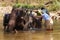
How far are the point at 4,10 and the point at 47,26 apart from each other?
3.45 meters

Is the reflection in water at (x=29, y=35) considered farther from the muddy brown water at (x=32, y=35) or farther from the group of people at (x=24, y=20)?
the group of people at (x=24, y=20)

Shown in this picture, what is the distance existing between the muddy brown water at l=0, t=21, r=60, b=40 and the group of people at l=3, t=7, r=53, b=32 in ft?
0.81

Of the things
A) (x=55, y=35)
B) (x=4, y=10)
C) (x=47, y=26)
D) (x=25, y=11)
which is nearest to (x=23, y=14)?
(x=25, y=11)

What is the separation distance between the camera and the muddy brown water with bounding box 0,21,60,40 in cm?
807

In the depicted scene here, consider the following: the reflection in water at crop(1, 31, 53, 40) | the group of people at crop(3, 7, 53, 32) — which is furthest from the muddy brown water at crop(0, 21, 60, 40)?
the group of people at crop(3, 7, 53, 32)

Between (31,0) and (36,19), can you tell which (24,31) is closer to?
(36,19)

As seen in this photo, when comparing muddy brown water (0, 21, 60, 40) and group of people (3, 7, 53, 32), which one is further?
group of people (3, 7, 53, 32)

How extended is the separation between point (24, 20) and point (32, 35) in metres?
0.96

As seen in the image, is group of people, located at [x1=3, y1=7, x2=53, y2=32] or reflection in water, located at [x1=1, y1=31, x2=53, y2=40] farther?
group of people, located at [x1=3, y1=7, x2=53, y2=32]

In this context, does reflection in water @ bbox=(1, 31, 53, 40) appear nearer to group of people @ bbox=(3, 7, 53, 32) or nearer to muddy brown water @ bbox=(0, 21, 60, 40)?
muddy brown water @ bbox=(0, 21, 60, 40)

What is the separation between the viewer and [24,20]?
371 inches

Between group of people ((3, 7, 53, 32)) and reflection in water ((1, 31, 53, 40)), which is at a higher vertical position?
group of people ((3, 7, 53, 32))

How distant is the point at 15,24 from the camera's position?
30.4 feet

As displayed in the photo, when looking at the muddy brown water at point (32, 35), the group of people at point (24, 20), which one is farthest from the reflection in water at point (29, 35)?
the group of people at point (24, 20)
